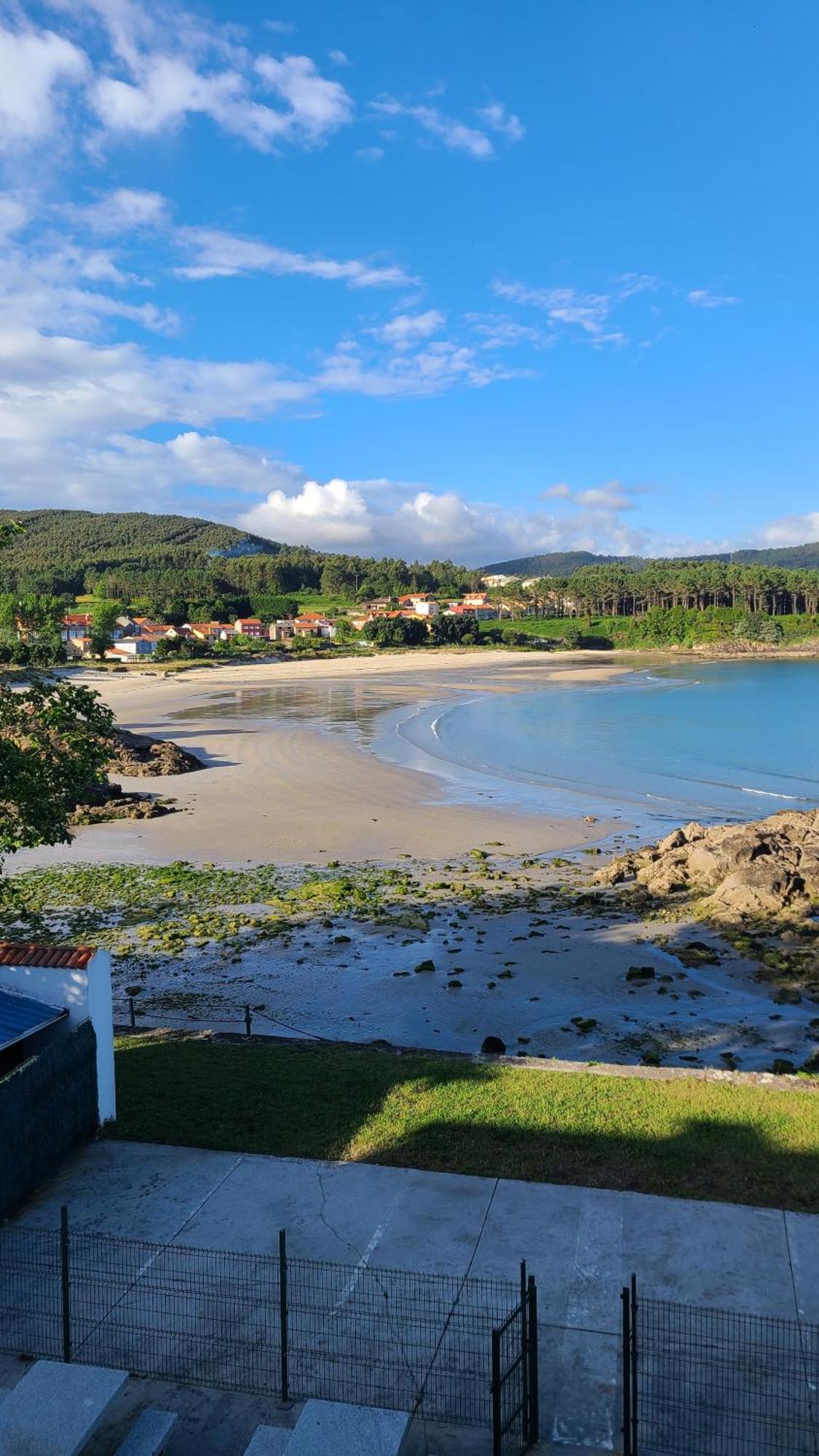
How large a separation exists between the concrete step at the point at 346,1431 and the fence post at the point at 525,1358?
3.11ft

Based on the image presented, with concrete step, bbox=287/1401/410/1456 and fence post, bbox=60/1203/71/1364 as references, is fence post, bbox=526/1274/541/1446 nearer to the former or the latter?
concrete step, bbox=287/1401/410/1456

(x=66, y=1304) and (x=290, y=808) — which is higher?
(x=66, y=1304)

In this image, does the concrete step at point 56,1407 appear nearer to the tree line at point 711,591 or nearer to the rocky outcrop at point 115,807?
the rocky outcrop at point 115,807

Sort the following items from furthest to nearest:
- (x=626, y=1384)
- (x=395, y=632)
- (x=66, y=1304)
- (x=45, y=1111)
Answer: (x=395, y=632)
(x=45, y=1111)
(x=66, y=1304)
(x=626, y=1384)

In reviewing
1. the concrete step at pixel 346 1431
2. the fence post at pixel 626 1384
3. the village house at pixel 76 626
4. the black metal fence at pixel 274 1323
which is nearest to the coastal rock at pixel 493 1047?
the black metal fence at pixel 274 1323

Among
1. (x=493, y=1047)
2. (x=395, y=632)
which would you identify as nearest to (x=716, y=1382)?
(x=493, y=1047)

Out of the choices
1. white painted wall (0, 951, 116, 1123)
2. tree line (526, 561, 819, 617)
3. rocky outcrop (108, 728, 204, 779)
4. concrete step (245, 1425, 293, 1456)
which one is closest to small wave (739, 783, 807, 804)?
rocky outcrop (108, 728, 204, 779)

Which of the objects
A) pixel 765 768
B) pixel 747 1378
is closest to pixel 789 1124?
pixel 747 1378

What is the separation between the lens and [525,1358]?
718cm

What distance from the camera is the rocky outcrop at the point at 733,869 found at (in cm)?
2370

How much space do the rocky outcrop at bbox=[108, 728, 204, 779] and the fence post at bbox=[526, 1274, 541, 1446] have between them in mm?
38117

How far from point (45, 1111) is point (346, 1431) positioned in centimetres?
584

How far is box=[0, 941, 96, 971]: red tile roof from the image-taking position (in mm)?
11867

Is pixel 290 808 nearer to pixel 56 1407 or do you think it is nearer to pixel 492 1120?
pixel 492 1120
